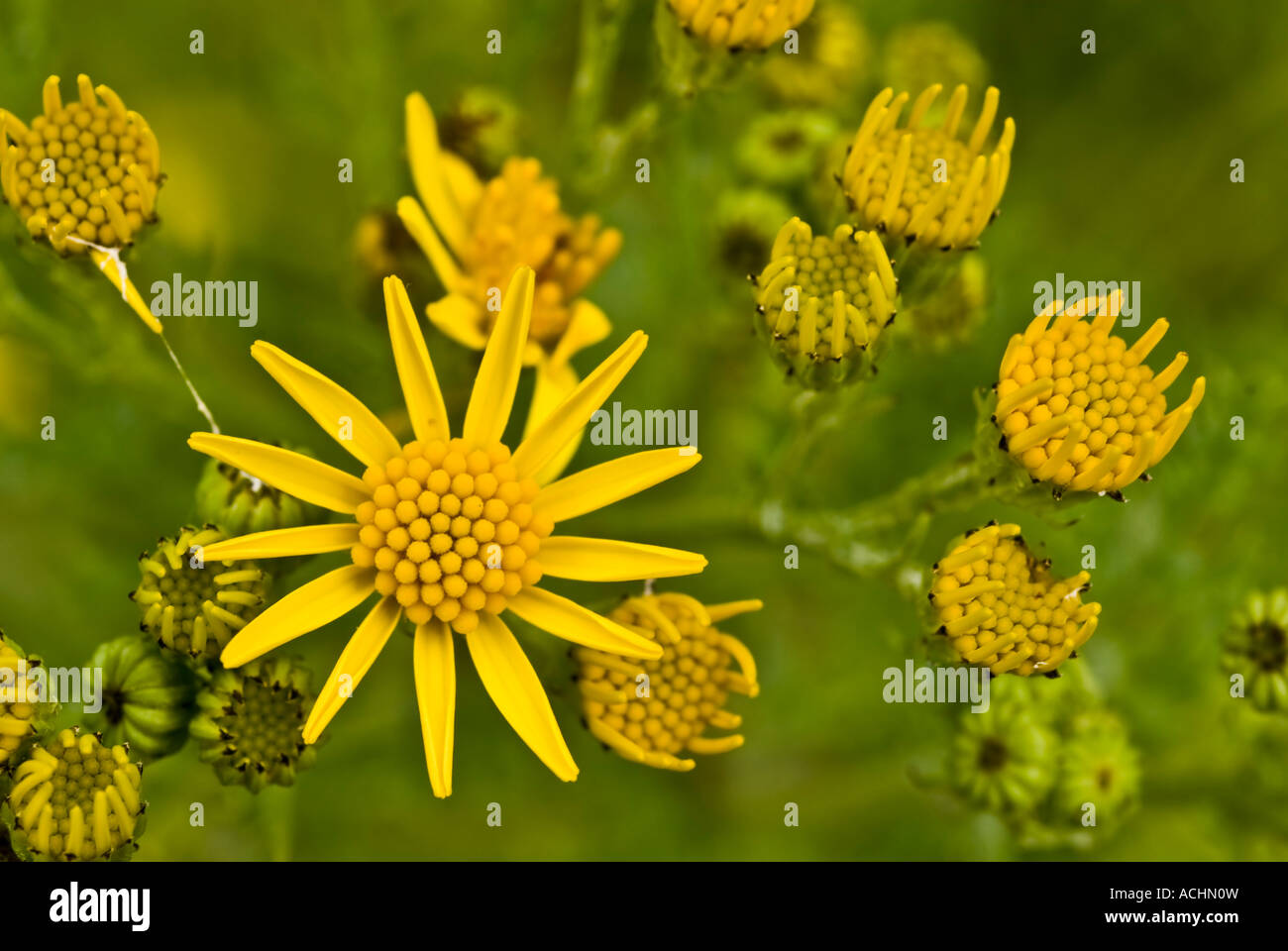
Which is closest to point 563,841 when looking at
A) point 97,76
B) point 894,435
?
point 894,435

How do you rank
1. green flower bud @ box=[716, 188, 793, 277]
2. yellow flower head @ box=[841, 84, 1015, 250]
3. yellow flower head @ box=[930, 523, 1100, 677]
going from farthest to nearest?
green flower bud @ box=[716, 188, 793, 277] → yellow flower head @ box=[841, 84, 1015, 250] → yellow flower head @ box=[930, 523, 1100, 677]


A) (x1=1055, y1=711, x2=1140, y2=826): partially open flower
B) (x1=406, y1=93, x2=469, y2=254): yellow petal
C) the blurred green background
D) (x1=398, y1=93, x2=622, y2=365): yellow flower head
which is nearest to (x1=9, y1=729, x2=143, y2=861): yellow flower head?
the blurred green background

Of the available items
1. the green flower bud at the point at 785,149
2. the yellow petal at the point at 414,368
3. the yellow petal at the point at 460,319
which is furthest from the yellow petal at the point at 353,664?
the green flower bud at the point at 785,149

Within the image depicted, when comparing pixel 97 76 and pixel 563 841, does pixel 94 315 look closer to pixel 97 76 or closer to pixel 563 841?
pixel 97 76

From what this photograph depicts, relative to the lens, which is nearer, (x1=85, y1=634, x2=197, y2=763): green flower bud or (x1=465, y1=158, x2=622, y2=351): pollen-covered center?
(x1=85, y1=634, x2=197, y2=763): green flower bud

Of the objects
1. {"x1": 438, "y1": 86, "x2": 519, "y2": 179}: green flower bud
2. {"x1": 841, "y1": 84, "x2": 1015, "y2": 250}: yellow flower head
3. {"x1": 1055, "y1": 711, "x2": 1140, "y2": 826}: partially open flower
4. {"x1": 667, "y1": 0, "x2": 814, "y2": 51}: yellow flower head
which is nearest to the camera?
{"x1": 841, "y1": 84, "x2": 1015, "y2": 250}: yellow flower head

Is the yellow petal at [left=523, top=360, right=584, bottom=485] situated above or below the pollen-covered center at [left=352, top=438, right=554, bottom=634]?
above

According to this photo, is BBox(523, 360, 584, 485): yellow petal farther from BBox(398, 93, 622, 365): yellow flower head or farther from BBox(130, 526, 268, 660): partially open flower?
BBox(130, 526, 268, 660): partially open flower

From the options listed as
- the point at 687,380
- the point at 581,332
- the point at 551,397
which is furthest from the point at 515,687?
the point at 687,380
